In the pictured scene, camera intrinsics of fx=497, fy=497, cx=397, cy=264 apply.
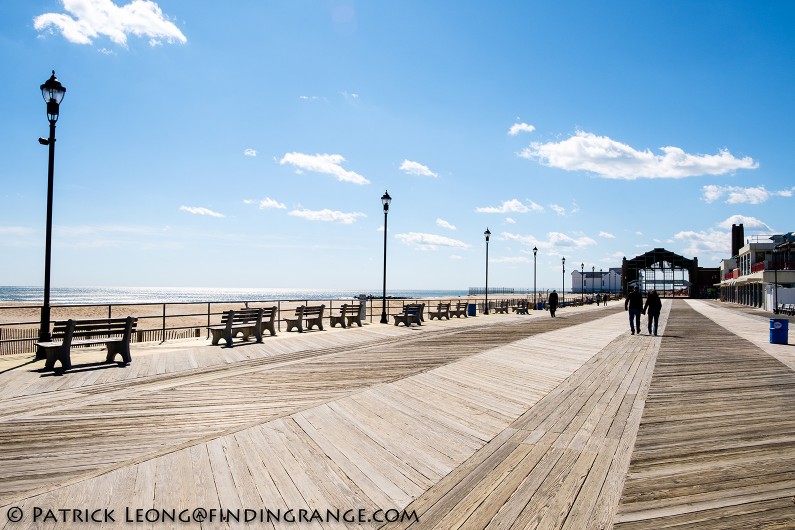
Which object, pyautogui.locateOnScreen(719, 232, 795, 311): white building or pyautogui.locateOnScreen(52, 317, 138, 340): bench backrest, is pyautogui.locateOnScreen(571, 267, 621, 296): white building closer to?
pyautogui.locateOnScreen(719, 232, 795, 311): white building

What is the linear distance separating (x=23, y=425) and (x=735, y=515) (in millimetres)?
7281

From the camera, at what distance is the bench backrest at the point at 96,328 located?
9.80 metres

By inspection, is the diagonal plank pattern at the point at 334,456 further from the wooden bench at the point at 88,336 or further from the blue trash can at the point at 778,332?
the blue trash can at the point at 778,332

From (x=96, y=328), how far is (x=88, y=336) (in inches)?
9.2

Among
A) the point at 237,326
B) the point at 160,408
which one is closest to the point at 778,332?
the point at 237,326

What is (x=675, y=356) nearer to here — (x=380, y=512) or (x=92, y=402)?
(x=380, y=512)

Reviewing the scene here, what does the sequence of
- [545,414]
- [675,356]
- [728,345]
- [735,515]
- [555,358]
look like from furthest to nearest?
[728,345]
[675,356]
[555,358]
[545,414]
[735,515]

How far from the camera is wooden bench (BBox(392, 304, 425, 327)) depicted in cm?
2128

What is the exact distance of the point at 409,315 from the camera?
850 inches

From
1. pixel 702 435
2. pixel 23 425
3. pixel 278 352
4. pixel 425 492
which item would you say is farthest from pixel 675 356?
pixel 23 425

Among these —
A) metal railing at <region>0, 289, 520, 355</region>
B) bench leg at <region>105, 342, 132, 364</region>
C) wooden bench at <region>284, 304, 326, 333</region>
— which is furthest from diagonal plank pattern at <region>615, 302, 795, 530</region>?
wooden bench at <region>284, 304, 326, 333</region>

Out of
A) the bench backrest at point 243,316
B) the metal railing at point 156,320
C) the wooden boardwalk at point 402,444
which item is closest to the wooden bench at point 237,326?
the bench backrest at point 243,316

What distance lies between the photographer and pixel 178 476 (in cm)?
438

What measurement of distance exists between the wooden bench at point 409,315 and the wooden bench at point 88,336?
476 inches
